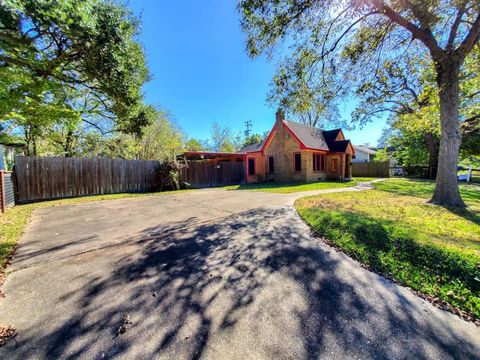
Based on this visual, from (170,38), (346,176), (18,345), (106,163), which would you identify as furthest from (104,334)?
(346,176)

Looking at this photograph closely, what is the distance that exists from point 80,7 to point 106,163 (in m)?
8.73

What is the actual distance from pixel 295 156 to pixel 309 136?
2.95 m

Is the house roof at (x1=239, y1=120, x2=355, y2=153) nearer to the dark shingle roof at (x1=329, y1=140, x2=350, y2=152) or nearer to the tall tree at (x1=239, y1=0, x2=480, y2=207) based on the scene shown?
the dark shingle roof at (x1=329, y1=140, x2=350, y2=152)

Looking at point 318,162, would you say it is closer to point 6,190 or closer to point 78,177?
point 78,177

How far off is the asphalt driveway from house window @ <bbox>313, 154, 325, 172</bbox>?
14445 millimetres

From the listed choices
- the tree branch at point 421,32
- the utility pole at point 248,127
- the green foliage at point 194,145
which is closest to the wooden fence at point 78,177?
the tree branch at point 421,32

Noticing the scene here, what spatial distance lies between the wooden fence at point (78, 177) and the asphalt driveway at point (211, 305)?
7.06m

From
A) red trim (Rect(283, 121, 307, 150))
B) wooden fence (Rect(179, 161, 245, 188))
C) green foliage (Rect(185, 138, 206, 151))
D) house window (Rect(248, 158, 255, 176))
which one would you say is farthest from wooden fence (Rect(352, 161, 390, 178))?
Result: green foliage (Rect(185, 138, 206, 151))

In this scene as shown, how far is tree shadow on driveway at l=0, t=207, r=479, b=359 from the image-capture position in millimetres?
1873

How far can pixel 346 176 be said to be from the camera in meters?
19.6

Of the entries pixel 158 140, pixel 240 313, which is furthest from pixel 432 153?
pixel 158 140

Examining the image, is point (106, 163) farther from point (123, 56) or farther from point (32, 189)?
point (123, 56)

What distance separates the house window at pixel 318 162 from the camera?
702 inches

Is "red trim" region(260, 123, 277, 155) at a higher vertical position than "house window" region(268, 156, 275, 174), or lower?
higher
